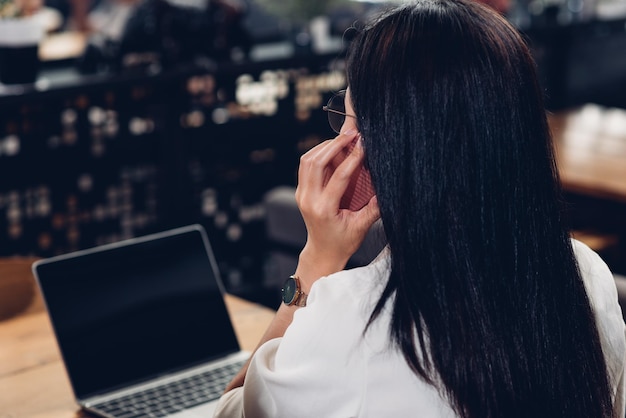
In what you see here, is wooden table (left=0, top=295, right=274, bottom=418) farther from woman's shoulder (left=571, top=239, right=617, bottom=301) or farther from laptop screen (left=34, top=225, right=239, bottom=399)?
woman's shoulder (left=571, top=239, right=617, bottom=301)

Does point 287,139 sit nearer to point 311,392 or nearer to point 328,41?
point 328,41

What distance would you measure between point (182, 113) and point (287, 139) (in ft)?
1.63

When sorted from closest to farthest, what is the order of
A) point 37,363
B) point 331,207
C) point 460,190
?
point 460,190 < point 331,207 < point 37,363

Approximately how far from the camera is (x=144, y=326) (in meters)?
1.42

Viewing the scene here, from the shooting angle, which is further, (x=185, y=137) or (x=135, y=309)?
(x=185, y=137)

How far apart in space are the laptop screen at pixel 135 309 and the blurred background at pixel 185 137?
1.22m

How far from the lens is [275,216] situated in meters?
2.80

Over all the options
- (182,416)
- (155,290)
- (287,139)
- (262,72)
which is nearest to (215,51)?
(262,72)

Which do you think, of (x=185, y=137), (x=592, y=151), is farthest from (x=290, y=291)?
(x=592, y=151)

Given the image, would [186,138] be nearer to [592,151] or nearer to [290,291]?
[592,151]

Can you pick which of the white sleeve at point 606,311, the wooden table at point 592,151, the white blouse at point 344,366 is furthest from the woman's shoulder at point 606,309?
the wooden table at point 592,151

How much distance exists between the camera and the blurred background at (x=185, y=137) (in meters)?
2.86

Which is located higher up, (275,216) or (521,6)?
(521,6)

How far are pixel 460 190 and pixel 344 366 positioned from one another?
21cm
